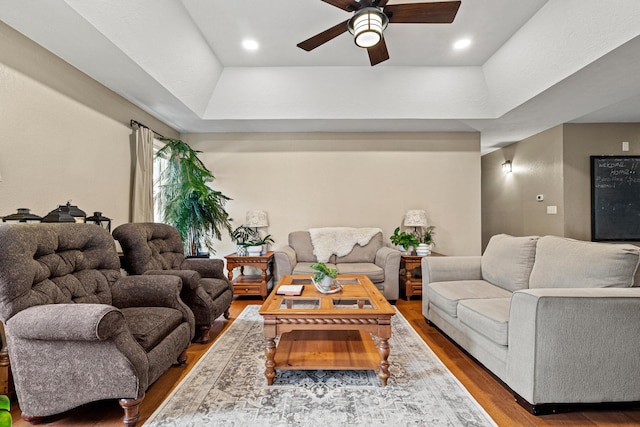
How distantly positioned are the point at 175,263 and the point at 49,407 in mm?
1651

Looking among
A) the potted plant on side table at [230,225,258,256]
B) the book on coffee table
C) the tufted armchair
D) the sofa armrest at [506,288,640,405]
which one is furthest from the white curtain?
the sofa armrest at [506,288,640,405]

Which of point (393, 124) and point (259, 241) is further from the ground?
point (393, 124)

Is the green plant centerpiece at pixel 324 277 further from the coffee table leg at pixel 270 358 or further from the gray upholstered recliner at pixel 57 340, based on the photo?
the gray upholstered recliner at pixel 57 340

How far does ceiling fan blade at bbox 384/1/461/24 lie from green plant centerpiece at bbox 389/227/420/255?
9.10ft

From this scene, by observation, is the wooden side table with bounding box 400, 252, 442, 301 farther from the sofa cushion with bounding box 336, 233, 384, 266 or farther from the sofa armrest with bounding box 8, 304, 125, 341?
the sofa armrest with bounding box 8, 304, 125, 341

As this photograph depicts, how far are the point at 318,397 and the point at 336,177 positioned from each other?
11.5ft

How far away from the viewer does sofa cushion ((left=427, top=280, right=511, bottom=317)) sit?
105 inches

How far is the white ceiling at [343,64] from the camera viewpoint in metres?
2.50

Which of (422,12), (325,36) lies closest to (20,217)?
(325,36)

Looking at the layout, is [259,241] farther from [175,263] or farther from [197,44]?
[197,44]

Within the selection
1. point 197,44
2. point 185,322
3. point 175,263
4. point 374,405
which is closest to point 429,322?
point 374,405

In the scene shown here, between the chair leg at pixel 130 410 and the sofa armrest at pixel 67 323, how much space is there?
0.39 metres

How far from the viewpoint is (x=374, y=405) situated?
6.39 feet

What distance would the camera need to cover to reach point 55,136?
2656 millimetres
